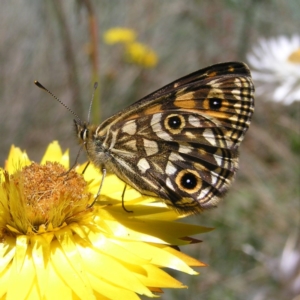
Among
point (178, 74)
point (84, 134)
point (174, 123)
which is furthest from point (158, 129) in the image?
point (178, 74)

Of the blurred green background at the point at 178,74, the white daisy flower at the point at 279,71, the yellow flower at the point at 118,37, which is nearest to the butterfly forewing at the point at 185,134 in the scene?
the blurred green background at the point at 178,74

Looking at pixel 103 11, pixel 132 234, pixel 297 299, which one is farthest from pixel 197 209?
pixel 103 11

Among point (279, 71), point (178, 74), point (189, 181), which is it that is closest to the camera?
point (189, 181)

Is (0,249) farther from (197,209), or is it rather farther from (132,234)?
(197,209)

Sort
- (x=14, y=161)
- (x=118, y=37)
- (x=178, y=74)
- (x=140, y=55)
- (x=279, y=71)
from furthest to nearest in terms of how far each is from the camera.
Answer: (x=178, y=74) → (x=140, y=55) → (x=118, y=37) → (x=279, y=71) → (x=14, y=161)

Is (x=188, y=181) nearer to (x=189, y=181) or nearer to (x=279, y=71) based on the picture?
(x=189, y=181)

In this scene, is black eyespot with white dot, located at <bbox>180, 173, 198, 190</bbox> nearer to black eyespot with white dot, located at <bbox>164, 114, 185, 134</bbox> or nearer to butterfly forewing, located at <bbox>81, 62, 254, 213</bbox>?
butterfly forewing, located at <bbox>81, 62, 254, 213</bbox>
